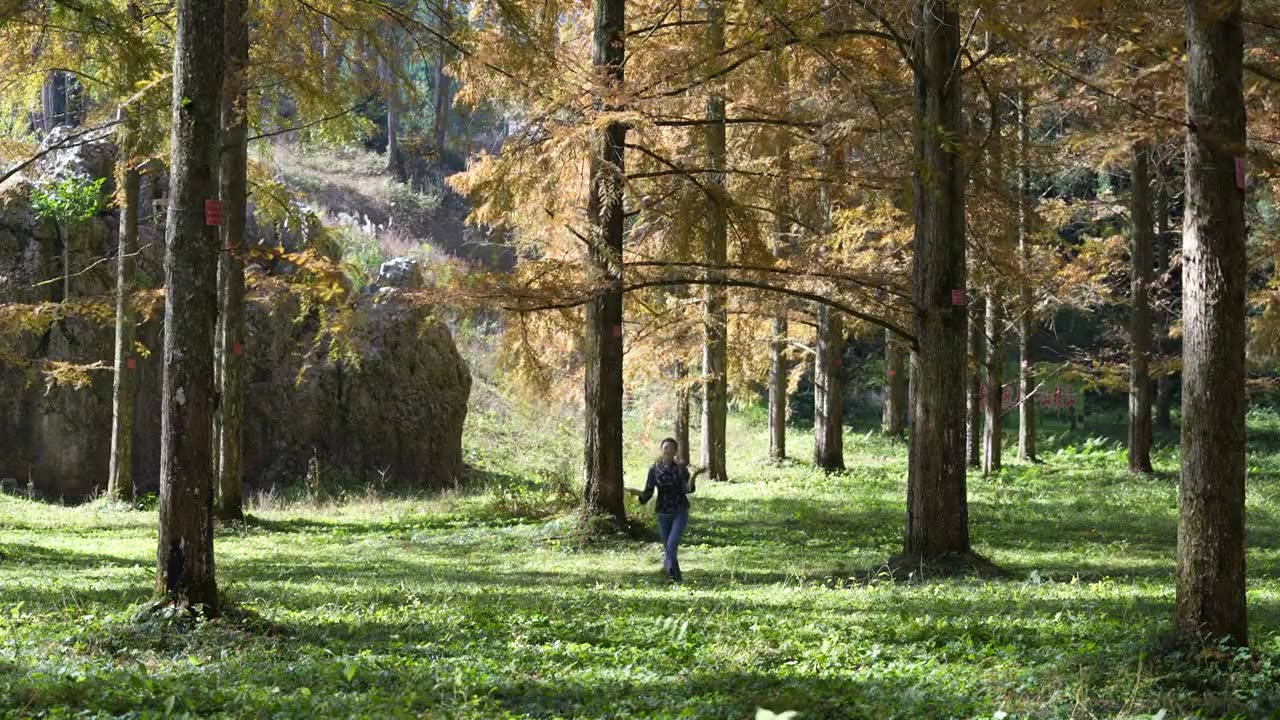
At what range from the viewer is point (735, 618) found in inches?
331

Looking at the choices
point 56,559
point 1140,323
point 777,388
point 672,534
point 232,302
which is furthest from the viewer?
point 777,388

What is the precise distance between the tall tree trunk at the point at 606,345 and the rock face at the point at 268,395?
341 inches

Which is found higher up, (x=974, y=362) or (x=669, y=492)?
(x=974, y=362)

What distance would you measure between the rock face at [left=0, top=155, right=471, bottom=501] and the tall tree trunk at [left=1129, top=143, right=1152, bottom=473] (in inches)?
535

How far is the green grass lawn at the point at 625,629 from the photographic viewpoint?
19.6ft

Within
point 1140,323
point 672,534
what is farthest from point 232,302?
point 1140,323

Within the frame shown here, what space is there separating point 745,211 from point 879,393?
30348 mm

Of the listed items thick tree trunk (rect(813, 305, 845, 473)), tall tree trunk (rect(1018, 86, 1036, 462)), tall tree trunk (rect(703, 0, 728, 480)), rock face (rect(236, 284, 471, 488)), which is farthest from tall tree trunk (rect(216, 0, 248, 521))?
thick tree trunk (rect(813, 305, 845, 473))

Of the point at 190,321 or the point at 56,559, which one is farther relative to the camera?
the point at 56,559

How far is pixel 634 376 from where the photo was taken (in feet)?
78.6

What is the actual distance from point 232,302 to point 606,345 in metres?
5.62

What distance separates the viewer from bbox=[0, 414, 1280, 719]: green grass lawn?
599cm

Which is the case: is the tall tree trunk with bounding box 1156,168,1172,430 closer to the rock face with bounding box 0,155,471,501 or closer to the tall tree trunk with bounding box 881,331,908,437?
the tall tree trunk with bounding box 881,331,908,437

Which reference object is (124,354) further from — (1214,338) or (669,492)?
(1214,338)
